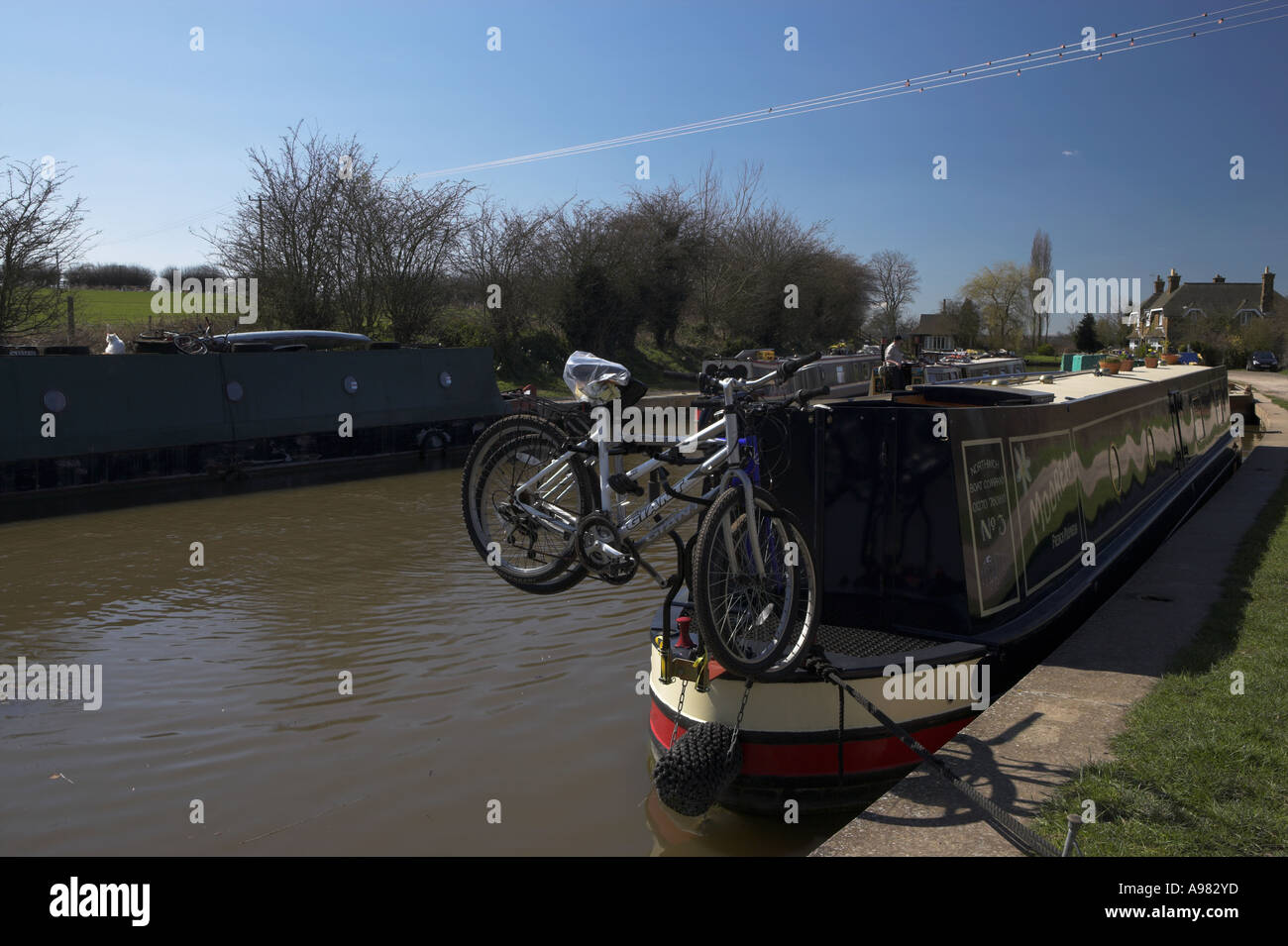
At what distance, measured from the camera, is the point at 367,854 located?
479cm

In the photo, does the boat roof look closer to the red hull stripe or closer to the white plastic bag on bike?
the red hull stripe

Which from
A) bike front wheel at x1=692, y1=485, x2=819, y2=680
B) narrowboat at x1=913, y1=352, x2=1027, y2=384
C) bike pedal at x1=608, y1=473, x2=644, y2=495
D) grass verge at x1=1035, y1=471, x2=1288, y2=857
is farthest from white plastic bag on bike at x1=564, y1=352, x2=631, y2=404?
narrowboat at x1=913, y1=352, x2=1027, y2=384

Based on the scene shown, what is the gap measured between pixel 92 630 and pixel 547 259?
26421 mm

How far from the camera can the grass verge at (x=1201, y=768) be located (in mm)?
3412

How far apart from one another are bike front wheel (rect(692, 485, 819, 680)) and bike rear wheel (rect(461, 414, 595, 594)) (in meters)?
0.49

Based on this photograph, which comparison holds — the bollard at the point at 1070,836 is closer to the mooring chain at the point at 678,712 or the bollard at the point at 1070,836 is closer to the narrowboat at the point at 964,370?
the mooring chain at the point at 678,712

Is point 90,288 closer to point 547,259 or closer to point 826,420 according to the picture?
point 547,259

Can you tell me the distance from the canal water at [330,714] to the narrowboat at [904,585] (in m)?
0.50

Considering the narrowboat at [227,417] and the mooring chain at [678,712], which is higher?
the narrowboat at [227,417]

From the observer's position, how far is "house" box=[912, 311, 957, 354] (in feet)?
222

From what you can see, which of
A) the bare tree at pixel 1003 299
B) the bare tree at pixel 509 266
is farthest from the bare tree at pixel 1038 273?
the bare tree at pixel 509 266

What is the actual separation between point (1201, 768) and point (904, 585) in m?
1.65

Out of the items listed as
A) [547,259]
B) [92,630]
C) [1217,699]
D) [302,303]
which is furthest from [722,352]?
[1217,699]

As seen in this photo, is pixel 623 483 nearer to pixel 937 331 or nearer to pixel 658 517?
pixel 658 517
